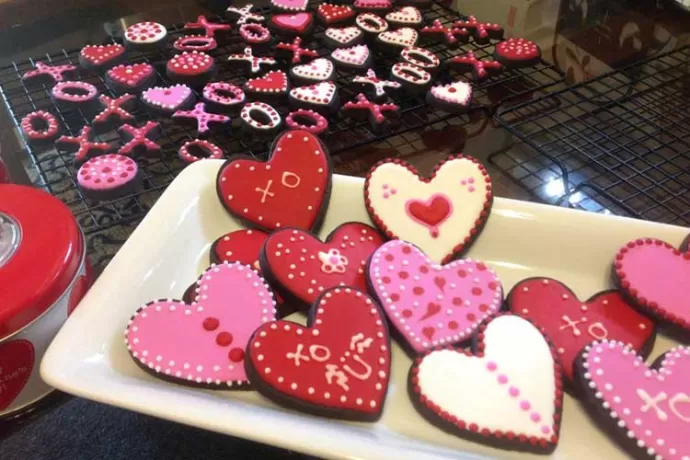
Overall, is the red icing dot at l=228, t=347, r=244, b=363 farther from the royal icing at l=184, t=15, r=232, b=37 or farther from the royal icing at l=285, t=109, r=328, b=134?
the royal icing at l=184, t=15, r=232, b=37

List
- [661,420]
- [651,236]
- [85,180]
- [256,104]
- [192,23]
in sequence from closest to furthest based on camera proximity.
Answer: [661,420], [651,236], [85,180], [256,104], [192,23]

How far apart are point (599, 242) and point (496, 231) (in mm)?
92

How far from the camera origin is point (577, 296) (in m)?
0.57

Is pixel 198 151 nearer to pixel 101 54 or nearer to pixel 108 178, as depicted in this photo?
pixel 108 178

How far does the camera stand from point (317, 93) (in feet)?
2.66

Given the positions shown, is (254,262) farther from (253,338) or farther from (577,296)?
(577,296)

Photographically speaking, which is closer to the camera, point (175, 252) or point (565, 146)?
point (175, 252)

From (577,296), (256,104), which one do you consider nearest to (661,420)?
(577,296)

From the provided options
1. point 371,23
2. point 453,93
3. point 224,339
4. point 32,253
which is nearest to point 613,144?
point 453,93

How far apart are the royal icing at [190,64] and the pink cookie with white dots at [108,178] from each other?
8.0 inches

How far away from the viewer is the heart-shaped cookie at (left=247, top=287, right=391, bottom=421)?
45 cm

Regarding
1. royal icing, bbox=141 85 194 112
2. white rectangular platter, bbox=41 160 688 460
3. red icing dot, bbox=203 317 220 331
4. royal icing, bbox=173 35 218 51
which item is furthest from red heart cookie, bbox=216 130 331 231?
royal icing, bbox=173 35 218 51

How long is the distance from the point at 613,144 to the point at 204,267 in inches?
20.3

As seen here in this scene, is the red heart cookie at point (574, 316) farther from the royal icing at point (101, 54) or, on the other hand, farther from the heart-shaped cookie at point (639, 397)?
the royal icing at point (101, 54)
